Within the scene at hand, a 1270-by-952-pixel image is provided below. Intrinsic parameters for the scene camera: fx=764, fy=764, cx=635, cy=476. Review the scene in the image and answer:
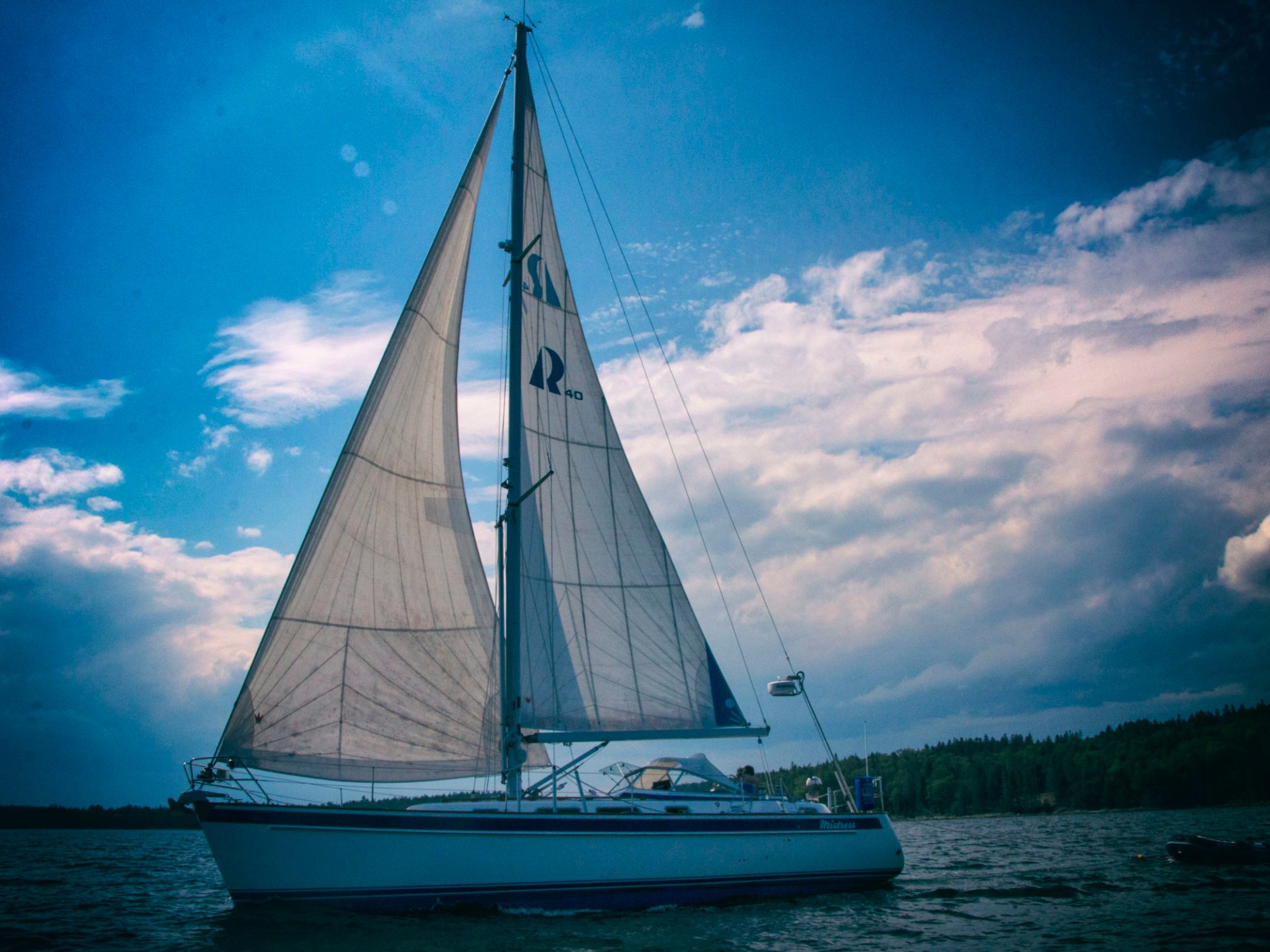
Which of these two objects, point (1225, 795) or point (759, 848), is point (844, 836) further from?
point (1225, 795)

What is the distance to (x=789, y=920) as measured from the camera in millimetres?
14461

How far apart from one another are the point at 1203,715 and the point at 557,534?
142576mm

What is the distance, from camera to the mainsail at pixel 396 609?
523 inches

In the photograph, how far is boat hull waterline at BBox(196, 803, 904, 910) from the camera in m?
12.3

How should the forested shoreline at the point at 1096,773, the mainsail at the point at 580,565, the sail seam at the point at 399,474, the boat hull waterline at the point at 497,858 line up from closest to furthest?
the boat hull waterline at the point at 497,858, the sail seam at the point at 399,474, the mainsail at the point at 580,565, the forested shoreline at the point at 1096,773

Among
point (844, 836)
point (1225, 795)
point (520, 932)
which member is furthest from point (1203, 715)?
point (520, 932)

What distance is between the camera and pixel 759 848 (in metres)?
15.8

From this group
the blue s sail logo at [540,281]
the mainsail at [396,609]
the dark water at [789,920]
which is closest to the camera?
the dark water at [789,920]

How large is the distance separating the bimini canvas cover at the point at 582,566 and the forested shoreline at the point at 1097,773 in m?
64.4

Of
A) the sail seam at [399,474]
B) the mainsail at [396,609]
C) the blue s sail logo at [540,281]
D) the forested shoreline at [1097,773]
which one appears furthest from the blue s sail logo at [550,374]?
the forested shoreline at [1097,773]

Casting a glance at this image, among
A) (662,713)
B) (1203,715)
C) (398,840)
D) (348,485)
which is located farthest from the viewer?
(1203,715)

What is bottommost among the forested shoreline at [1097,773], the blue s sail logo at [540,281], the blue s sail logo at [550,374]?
the forested shoreline at [1097,773]

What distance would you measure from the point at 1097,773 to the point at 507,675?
4025 inches

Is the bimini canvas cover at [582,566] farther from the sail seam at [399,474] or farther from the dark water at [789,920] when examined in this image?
the dark water at [789,920]
